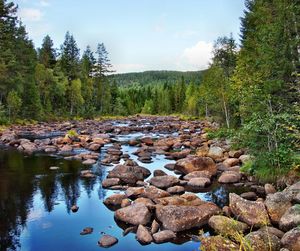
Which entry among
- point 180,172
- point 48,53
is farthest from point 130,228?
point 48,53

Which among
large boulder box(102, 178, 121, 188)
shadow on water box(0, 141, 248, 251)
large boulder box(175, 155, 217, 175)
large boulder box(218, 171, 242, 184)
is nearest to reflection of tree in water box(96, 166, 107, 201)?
shadow on water box(0, 141, 248, 251)

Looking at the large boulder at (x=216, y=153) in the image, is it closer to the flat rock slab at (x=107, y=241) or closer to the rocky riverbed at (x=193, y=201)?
the rocky riverbed at (x=193, y=201)

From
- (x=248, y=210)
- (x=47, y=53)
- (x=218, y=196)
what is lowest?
(x=218, y=196)

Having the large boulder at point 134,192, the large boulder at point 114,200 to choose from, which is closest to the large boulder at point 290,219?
the large boulder at point 134,192

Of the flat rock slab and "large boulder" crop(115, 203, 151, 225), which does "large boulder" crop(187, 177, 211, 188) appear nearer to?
"large boulder" crop(115, 203, 151, 225)

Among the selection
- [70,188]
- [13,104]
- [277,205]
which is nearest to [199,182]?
[277,205]

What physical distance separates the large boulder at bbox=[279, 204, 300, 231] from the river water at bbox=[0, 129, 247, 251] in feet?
9.24

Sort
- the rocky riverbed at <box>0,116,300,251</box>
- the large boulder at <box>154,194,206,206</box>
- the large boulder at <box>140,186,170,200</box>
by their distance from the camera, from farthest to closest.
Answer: the large boulder at <box>140,186,170,200</box> → the large boulder at <box>154,194,206,206</box> → the rocky riverbed at <box>0,116,300,251</box>

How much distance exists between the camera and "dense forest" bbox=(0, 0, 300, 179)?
59.0 ft

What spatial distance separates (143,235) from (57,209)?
491 cm

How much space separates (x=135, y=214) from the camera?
13047 mm

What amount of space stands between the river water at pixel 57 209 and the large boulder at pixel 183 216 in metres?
0.33

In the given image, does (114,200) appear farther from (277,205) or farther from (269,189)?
(269,189)

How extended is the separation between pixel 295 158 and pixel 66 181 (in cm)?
1165
